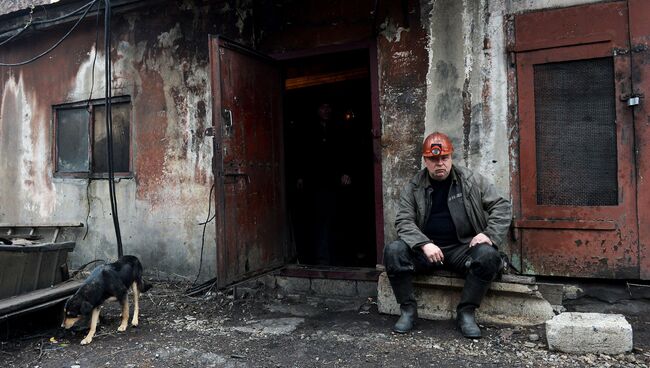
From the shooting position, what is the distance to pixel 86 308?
390 cm

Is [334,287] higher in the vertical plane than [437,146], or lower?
lower

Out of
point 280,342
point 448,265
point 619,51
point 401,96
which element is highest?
point 619,51

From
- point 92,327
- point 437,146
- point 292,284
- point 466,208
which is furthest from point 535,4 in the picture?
point 92,327

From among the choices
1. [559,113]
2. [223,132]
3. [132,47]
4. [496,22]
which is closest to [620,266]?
[559,113]

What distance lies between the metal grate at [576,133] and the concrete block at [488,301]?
3.05 ft

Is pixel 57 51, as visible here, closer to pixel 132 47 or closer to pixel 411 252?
pixel 132 47

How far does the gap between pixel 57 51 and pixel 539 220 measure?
6.94 metres

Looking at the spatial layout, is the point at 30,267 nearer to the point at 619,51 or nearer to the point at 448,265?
the point at 448,265

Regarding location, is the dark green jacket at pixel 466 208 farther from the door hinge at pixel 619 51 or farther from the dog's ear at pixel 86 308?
the dog's ear at pixel 86 308

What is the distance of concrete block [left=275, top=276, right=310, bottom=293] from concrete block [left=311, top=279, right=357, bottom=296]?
0.29 feet

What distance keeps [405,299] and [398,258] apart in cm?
38

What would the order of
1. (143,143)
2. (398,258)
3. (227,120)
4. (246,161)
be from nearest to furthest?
(398,258)
(227,120)
(246,161)
(143,143)

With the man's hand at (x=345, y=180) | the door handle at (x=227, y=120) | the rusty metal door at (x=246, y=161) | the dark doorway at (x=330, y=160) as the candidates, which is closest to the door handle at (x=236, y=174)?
the rusty metal door at (x=246, y=161)

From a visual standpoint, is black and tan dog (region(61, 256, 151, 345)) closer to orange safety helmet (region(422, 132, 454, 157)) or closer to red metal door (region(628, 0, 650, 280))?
orange safety helmet (region(422, 132, 454, 157))
